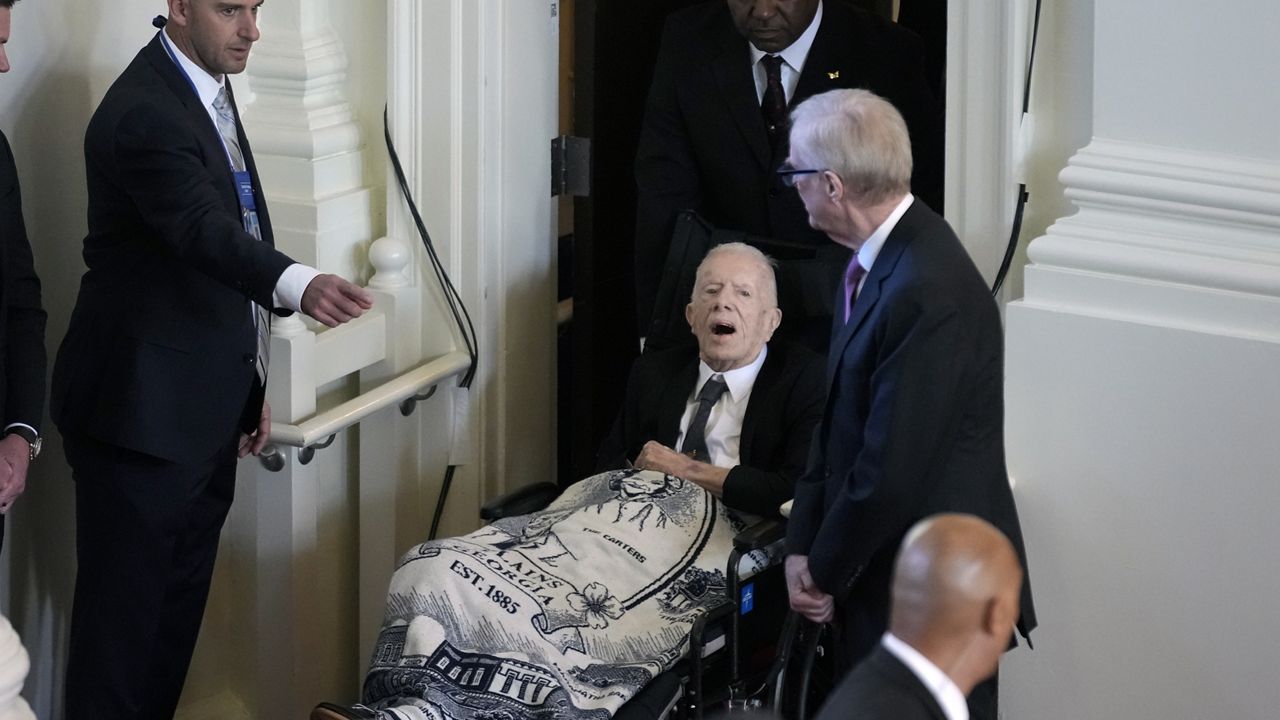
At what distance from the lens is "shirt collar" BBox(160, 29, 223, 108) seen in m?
3.07

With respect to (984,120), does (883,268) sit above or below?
below

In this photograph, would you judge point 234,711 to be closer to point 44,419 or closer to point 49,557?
point 49,557

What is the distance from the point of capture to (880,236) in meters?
2.65

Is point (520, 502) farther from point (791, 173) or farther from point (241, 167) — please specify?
point (791, 173)

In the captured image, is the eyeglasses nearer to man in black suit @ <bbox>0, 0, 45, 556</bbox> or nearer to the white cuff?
the white cuff

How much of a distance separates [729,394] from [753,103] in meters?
0.71

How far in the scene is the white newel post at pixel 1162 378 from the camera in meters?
2.80

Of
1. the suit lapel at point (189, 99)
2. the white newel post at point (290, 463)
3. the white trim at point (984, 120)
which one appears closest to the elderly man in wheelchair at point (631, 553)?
the white trim at point (984, 120)

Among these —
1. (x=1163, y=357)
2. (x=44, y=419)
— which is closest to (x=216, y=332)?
(x=44, y=419)

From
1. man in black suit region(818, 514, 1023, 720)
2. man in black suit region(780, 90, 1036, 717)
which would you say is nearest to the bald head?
man in black suit region(818, 514, 1023, 720)

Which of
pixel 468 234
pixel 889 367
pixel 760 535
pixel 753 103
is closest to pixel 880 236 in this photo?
pixel 889 367

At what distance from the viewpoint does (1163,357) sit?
2.86 m

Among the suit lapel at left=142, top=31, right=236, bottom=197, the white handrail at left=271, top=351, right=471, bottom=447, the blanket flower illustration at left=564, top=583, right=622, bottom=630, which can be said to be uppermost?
the suit lapel at left=142, top=31, right=236, bottom=197

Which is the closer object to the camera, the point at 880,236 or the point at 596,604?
the point at 880,236
